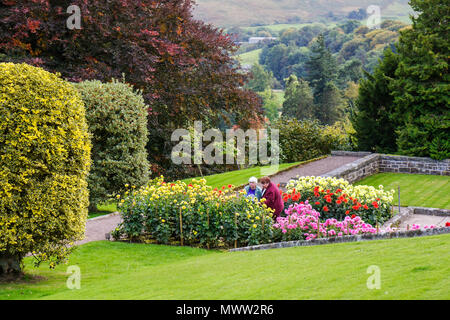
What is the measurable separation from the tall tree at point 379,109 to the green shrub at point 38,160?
18.2 metres

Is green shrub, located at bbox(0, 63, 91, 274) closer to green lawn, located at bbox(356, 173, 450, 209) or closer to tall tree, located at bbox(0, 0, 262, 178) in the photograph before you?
tall tree, located at bbox(0, 0, 262, 178)

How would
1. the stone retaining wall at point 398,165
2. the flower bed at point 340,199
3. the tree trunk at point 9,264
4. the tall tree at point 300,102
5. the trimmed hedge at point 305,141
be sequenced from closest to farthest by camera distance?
1. the tree trunk at point 9,264
2. the flower bed at point 340,199
3. the stone retaining wall at point 398,165
4. the trimmed hedge at point 305,141
5. the tall tree at point 300,102

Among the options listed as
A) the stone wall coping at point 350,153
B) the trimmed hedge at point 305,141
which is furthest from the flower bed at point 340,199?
the trimmed hedge at point 305,141

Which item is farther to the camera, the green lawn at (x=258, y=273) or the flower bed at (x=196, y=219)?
the flower bed at (x=196, y=219)

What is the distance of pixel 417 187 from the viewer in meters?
20.2

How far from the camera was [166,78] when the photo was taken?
22.3m

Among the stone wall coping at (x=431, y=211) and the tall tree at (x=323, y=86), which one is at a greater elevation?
the tall tree at (x=323, y=86)

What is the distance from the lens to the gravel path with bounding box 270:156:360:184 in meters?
21.0

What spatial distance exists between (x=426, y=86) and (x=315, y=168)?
18.5ft

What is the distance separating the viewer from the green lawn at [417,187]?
1808 centimetres

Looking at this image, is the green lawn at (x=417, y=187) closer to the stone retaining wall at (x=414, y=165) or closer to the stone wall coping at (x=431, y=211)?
the stone retaining wall at (x=414, y=165)

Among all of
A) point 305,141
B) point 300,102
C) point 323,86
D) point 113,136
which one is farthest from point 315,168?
point 300,102

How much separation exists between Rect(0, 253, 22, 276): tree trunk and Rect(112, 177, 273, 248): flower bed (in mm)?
3134
